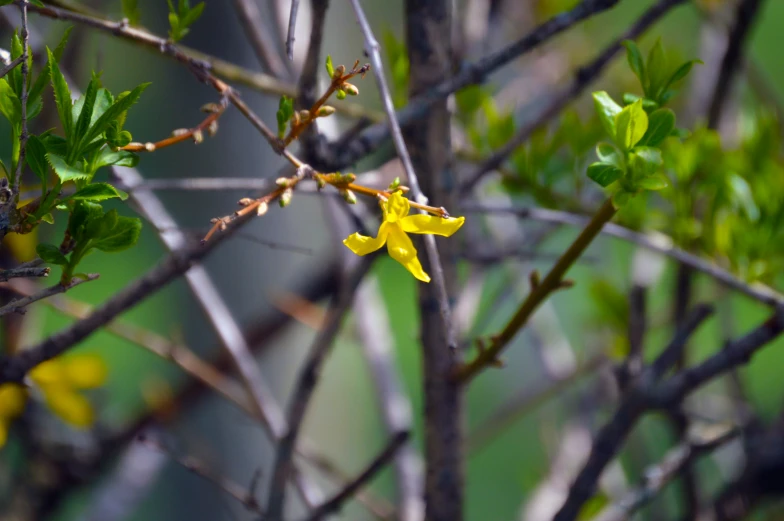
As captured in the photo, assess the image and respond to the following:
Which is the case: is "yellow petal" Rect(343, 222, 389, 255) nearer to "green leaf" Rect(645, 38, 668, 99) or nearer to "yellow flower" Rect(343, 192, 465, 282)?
"yellow flower" Rect(343, 192, 465, 282)

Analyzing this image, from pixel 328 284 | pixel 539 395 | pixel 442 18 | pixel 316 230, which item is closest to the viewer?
pixel 442 18

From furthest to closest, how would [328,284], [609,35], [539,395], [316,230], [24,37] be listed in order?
[316,230] → [609,35] → [328,284] → [539,395] → [24,37]

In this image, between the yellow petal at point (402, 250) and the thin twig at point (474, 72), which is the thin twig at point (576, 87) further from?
the yellow petal at point (402, 250)

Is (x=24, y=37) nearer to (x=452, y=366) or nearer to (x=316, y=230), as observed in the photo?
(x=452, y=366)

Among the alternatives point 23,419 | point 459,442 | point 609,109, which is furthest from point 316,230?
point 609,109

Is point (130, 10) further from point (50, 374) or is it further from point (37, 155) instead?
point (50, 374)

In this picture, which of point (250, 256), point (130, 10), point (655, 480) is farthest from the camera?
point (250, 256)

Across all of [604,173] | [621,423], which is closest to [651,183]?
[604,173]
